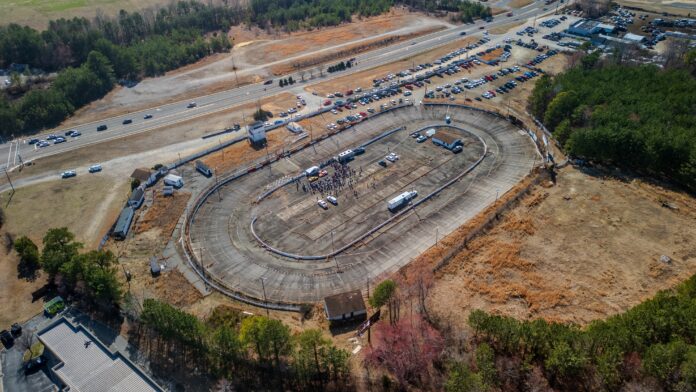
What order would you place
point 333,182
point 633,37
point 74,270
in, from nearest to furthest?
point 74,270 → point 333,182 → point 633,37

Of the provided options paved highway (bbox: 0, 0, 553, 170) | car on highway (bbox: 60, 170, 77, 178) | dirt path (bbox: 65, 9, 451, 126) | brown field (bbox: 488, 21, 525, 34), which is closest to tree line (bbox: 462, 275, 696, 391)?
car on highway (bbox: 60, 170, 77, 178)

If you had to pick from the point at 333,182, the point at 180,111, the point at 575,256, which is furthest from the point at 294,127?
the point at 575,256

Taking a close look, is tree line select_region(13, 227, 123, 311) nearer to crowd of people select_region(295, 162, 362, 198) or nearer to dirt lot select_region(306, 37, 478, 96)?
crowd of people select_region(295, 162, 362, 198)

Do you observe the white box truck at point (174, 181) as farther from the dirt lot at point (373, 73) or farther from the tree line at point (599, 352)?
the tree line at point (599, 352)

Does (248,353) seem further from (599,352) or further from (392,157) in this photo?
(392,157)

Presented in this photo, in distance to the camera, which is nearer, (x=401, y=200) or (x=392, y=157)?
(x=401, y=200)

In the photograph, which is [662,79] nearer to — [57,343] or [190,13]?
[57,343]

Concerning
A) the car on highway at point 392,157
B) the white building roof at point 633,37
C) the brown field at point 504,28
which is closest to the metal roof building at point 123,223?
the car on highway at point 392,157

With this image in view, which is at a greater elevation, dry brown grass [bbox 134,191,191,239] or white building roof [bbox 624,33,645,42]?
white building roof [bbox 624,33,645,42]
